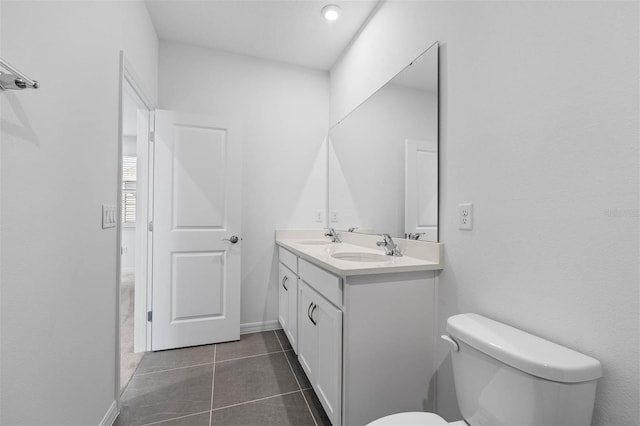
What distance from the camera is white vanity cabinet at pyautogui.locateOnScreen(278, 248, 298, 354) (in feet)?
6.77

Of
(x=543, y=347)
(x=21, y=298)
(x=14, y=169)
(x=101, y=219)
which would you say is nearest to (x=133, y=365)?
(x=101, y=219)

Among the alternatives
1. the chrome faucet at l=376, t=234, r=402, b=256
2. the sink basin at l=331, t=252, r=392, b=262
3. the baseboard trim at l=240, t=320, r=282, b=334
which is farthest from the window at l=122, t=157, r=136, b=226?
the chrome faucet at l=376, t=234, r=402, b=256

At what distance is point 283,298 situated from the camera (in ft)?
8.16

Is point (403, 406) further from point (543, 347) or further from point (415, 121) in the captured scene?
point (415, 121)

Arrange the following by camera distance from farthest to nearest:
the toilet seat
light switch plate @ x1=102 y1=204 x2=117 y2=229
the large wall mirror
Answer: the large wall mirror → light switch plate @ x1=102 y1=204 x2=117 y2=229 → the toilet seat

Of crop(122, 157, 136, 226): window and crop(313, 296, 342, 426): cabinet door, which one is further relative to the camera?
crop(122, 157, 136, 226): window

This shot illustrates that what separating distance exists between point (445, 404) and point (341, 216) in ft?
5.06

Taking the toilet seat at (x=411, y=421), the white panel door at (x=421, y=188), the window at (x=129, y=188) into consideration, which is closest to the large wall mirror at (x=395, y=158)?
the white panel door at (x=421, y=188)

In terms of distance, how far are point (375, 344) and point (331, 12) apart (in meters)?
2.18

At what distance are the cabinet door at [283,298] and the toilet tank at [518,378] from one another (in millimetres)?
1520

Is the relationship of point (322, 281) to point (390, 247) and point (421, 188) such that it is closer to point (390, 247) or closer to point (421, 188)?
point (390, 247)

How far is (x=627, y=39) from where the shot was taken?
0.77 metres

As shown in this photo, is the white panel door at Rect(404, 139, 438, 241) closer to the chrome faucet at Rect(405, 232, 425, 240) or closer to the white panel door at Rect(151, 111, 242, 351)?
the chrome faucet at Rect(405, 232, 425, 240)

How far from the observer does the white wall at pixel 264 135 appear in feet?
8.34
